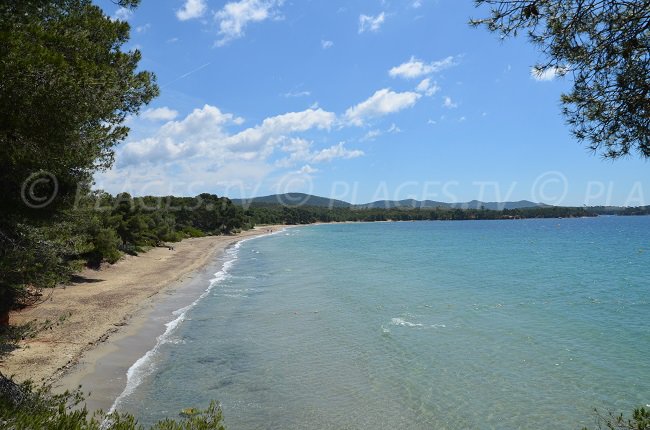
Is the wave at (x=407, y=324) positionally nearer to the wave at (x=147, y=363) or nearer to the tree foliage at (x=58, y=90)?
the wave at (x=147, y=363)

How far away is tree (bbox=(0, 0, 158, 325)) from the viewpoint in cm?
607

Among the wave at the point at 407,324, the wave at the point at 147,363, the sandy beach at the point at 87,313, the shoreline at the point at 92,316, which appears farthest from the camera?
the wave at the point at 407,324

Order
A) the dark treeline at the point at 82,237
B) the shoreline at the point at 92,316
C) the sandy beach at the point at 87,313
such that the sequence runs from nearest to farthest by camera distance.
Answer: the dark treeline at the point at 82,237 < the shoreline at the point at 92,316 < the sandy beach at the point at 87,313

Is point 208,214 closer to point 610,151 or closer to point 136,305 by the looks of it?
point 136,305

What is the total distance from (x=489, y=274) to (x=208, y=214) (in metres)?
71.7

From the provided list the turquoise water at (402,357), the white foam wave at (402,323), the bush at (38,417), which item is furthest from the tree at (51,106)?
the white foam wave at (402,323)

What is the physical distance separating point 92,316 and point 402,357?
43.8 feet

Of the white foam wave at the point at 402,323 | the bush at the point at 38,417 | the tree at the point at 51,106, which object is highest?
the tree at the point at 51,106

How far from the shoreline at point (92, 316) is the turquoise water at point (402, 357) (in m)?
1.66

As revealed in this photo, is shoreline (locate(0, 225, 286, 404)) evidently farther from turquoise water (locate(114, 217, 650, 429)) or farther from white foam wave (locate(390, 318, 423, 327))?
white foam wave (locate(390, 318, 423, 327))

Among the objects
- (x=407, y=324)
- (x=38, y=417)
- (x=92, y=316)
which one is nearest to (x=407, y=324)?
(x=407, y=324)

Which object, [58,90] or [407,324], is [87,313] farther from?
[58,90]

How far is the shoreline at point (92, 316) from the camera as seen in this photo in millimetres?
12070

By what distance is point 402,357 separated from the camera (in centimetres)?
1502
